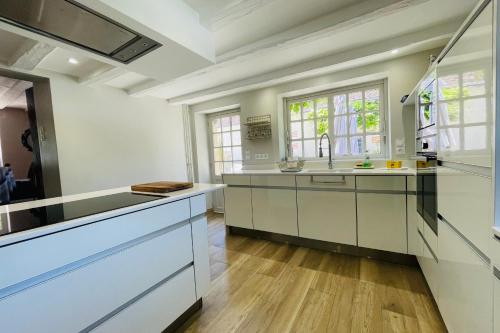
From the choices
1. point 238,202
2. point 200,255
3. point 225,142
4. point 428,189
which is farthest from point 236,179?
point 428,189

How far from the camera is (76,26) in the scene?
109 centimetres

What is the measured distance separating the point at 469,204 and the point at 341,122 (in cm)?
219

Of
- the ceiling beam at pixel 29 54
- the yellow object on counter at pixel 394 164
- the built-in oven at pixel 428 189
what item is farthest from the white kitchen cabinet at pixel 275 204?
the ceiling beam at pixel 29 54

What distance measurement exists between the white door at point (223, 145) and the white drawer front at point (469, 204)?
3042 mm

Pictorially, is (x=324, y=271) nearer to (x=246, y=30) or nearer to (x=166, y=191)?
(x=166, y=191)

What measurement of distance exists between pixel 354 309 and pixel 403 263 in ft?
3.07

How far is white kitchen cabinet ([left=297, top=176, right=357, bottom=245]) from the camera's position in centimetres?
230

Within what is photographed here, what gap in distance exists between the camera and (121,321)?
1.11m

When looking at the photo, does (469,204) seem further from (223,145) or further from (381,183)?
(223,145)

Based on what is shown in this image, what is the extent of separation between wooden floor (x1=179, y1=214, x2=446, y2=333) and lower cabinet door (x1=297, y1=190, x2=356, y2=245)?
22 cm

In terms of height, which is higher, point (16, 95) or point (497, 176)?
point (16, 95)

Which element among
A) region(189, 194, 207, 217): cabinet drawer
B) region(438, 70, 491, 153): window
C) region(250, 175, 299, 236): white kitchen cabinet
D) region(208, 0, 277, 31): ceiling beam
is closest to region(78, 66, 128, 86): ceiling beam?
region(208, 0, 277, 31): ceiling beam

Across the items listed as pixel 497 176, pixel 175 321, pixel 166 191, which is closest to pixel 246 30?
pixel 166 191

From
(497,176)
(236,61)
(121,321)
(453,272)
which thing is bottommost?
(121,321)
